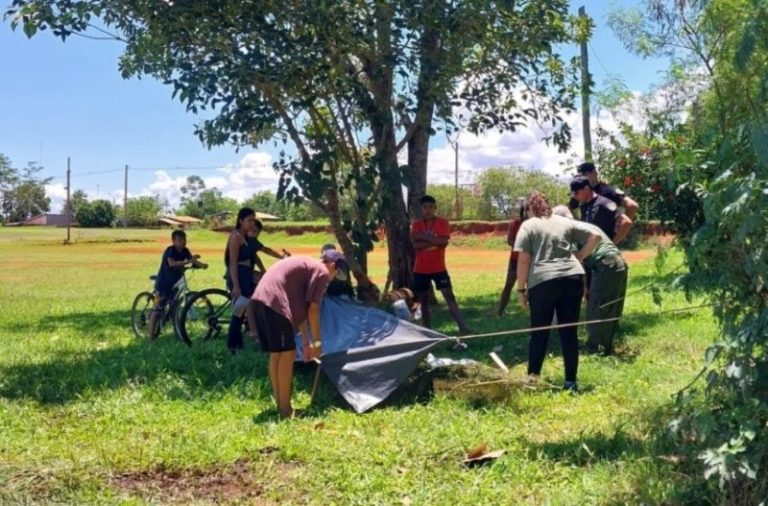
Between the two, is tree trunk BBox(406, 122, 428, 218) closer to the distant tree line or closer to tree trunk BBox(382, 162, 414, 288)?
tree trunk BBox(382, 162, 414, 288)

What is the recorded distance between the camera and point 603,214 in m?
7.92

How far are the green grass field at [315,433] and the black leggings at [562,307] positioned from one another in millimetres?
358

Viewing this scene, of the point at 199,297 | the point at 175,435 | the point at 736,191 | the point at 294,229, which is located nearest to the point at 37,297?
the point at 199,297

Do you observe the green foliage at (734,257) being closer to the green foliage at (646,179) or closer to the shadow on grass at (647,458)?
the shadow on grass at (647,458)

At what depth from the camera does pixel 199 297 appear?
8828mm

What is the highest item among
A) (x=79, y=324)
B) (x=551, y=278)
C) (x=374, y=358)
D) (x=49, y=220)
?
(x=49, y=220)

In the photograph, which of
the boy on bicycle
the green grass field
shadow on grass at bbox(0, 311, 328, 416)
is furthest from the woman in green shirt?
the boy on bicycle

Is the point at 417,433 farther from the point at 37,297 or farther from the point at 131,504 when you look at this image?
the point at 37,297

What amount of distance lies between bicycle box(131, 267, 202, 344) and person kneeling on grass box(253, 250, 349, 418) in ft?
10.0

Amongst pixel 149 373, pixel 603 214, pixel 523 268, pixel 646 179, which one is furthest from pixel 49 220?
pixel 523 268

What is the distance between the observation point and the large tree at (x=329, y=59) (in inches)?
309

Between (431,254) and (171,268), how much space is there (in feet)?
10.0

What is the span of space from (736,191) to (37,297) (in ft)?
50.2

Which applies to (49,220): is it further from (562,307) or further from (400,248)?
(562,307)
